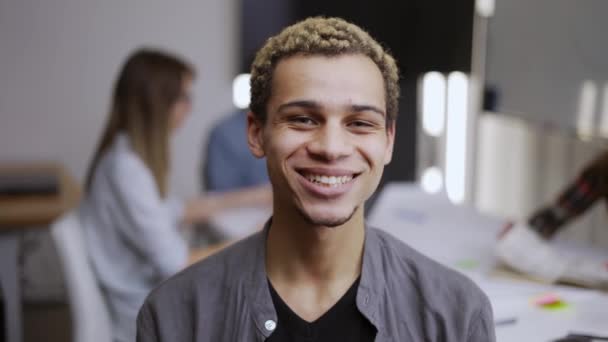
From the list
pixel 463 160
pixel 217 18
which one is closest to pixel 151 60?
pixel 217 18

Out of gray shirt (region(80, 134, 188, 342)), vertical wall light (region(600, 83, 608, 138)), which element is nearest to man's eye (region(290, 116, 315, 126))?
gray shirt (region(80, 134, 188, 342))

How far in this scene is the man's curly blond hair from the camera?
2.95 feet

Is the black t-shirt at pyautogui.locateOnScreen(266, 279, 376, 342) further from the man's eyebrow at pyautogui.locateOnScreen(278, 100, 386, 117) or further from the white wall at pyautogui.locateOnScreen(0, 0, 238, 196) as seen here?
the white wall at pyautogui.locateOnScreen(0, 0, 238, 196)

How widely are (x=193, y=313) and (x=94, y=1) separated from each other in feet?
8.61

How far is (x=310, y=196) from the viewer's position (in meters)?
0.89

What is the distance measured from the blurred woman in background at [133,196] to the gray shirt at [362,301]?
865 millimetres

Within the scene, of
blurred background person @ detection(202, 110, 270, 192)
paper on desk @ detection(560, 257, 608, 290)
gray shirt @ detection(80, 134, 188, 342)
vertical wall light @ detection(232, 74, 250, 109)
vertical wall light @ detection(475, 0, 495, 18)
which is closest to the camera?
paper on desk @ detection(560, 257, 608, 290)

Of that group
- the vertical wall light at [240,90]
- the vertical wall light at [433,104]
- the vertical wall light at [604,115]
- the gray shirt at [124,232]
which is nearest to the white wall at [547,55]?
the vertical wall light at [604,115]

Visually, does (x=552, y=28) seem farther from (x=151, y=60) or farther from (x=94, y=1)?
(x=94, y=1)

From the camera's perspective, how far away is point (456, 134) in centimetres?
336

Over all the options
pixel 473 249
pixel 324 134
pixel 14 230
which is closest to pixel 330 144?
pixel 324 134

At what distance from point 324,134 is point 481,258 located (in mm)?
964

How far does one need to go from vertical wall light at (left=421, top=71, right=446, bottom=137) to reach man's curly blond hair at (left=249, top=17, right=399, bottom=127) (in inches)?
→ 92.4

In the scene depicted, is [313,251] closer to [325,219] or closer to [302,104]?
[325,219]
